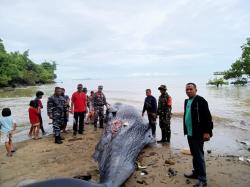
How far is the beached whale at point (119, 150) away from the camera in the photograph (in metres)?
3.29

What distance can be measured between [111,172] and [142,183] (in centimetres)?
114

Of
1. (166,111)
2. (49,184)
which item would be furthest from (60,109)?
(49,184)

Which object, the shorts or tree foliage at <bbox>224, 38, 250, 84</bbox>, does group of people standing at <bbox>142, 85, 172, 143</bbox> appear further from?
tree foliage at <bbox>224, 38, 250, 84</bbox>

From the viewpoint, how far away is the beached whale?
3288mm

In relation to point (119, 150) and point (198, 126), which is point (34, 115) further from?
point (198, 126)

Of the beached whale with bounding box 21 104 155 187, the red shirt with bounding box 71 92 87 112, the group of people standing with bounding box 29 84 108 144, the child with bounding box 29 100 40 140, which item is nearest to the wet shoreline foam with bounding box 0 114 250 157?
the child with bounding box 29 100 40 140

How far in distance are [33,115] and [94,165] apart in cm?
437

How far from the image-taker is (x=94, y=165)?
693 centimetres

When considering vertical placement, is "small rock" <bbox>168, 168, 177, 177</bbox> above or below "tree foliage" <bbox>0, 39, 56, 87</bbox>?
below

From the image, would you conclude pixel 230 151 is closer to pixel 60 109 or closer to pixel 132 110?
pixel 132 110

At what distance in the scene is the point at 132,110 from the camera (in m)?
10.0

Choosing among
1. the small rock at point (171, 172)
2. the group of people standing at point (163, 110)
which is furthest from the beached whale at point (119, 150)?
the small rock at point (171, 172)

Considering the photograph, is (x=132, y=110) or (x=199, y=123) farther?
(x=132, y=110)

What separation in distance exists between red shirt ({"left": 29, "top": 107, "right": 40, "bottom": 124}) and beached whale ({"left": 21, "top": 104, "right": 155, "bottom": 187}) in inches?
113
